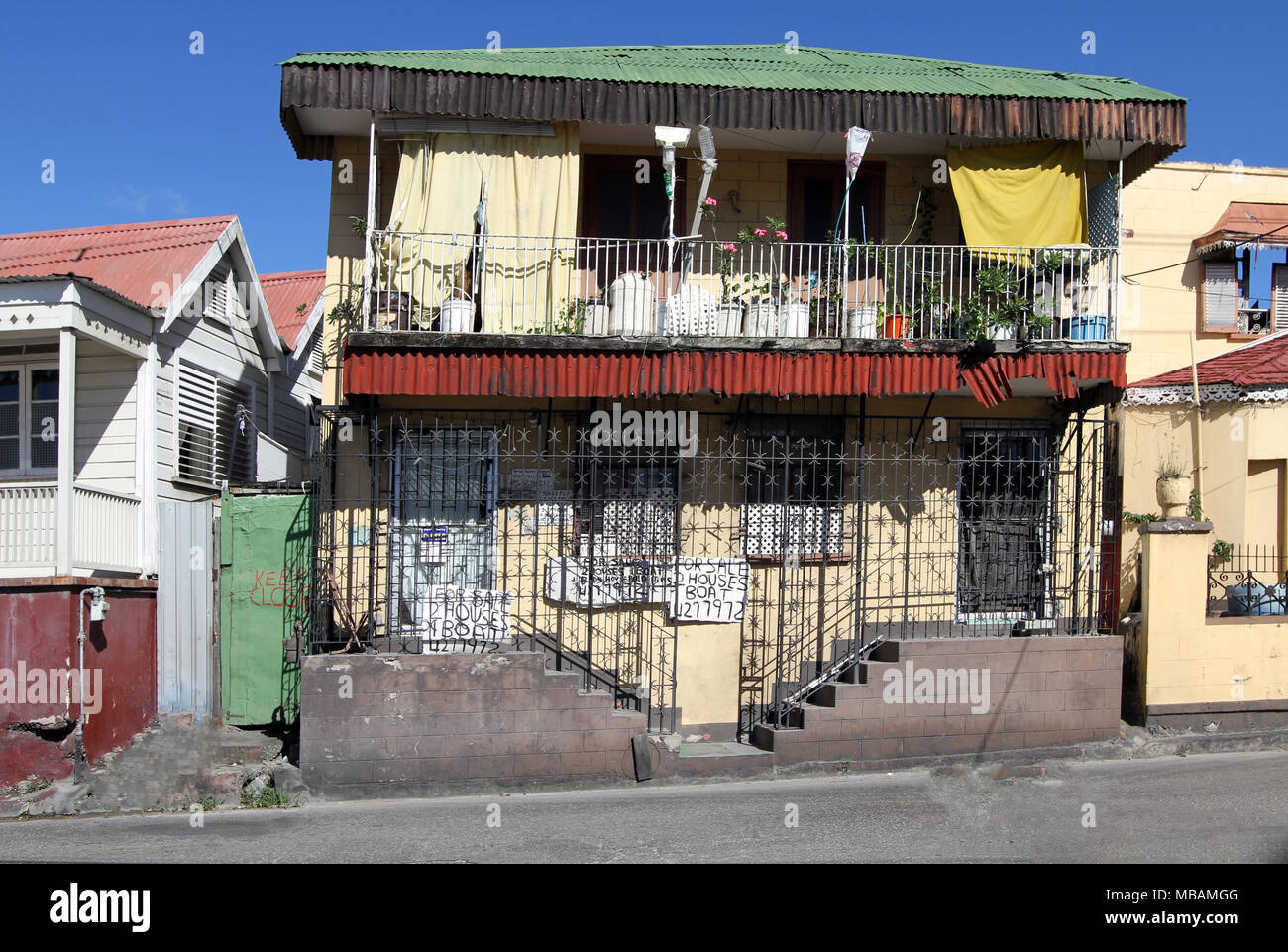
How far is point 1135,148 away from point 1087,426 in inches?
119

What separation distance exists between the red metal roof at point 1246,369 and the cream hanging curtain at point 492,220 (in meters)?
7.23

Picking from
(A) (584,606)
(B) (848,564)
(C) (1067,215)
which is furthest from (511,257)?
(C) (1067,215)

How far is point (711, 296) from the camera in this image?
35.4 feet

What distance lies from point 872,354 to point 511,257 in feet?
12.3

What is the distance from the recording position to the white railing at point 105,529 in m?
9.95

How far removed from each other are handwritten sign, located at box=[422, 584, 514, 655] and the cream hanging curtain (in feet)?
8.72

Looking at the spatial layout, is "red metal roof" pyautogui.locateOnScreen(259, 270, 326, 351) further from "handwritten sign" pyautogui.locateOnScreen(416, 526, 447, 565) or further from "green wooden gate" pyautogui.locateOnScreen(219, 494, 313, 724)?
"handwritten sign" pyautogui.locateOnScreen(416, 526, 447, 565)
